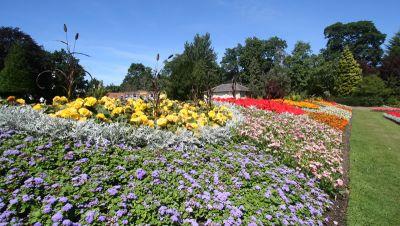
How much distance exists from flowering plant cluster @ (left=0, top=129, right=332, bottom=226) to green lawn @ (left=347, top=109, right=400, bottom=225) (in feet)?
3.01

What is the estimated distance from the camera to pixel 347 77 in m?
58.9

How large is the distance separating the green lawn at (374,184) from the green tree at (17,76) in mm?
12680

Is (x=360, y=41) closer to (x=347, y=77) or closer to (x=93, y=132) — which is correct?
(x=347, y=77)

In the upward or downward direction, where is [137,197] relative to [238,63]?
downward

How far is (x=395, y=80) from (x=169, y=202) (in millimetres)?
56371

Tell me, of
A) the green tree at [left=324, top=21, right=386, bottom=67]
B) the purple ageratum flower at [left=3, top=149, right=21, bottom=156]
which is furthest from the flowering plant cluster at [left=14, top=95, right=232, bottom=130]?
the green tree at [left=324, top=21, right=386, bottom=67]

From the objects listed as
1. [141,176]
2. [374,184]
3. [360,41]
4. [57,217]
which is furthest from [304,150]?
[360,41]

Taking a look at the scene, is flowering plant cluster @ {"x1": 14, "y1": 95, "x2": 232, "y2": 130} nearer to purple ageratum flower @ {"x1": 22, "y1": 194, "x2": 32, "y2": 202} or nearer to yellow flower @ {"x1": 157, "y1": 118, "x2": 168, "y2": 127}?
yellow flower @ {"x1": 157, "y1": 118, "x2": 168, "y2": 127}

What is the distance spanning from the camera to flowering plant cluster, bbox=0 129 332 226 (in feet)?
10.4

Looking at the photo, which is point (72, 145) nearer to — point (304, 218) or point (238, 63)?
point (304, 218)

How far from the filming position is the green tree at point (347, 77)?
57.8 metres

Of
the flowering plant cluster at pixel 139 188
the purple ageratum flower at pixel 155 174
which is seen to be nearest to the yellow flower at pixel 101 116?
the flowering plant cluster at pixel 139 188

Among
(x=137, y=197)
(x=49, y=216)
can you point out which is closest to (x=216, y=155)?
(x=137, y=197)

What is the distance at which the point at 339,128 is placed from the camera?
13.3m
